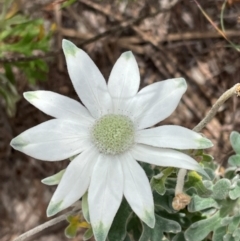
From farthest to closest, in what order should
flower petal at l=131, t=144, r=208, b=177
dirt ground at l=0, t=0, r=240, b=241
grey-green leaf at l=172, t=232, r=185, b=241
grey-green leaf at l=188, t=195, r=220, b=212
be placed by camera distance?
dirt ground at l=0, t=0, r=240, b=241 → grey-green leaf at l=172, t=232, r=185, b=241 → grey-green leaf at l=188, t=195, r=220, b=212 → flower petal at l=131, t=144, r=208, b=177

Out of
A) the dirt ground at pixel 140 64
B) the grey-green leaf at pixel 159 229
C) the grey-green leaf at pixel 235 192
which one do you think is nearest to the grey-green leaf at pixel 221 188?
the grey-green leaf at pixel 235 192

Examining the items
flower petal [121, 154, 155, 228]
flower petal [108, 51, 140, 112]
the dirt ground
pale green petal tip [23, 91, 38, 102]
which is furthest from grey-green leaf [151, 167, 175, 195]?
the dirt ground

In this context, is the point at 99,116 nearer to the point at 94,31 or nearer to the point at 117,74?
the point at 117,74

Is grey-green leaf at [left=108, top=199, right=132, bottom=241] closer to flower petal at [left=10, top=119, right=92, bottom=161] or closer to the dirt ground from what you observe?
flower petal at [left=10, top=119, right=92, bottom=161]

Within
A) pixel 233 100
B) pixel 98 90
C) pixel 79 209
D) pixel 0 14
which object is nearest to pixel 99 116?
pixel 98 90

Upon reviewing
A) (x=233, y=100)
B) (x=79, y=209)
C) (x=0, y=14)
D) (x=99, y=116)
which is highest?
(x=0, y=14)

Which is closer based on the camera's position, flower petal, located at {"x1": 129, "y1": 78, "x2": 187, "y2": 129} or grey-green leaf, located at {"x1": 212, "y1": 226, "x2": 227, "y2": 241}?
flower petal, located at {"x1": 129, "y1": 78, "x2": 187, "y2": 129}

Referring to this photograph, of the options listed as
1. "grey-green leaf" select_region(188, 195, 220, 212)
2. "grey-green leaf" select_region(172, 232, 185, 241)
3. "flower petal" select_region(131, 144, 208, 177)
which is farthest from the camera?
"grey-green leaf" select_region(172, 232, 185, 241)
